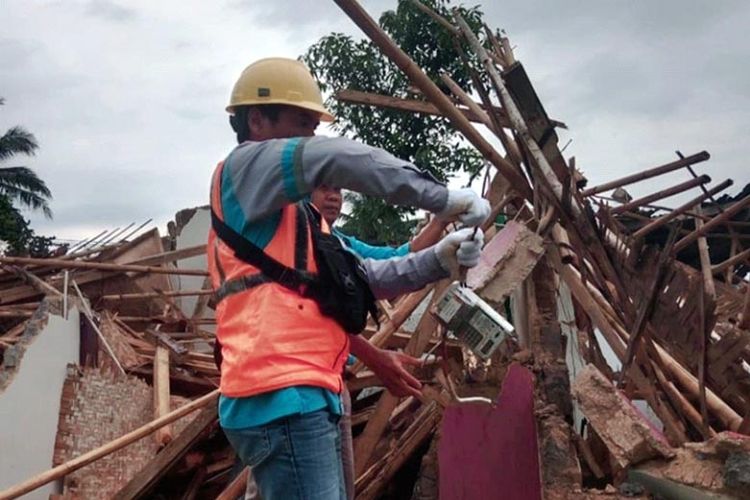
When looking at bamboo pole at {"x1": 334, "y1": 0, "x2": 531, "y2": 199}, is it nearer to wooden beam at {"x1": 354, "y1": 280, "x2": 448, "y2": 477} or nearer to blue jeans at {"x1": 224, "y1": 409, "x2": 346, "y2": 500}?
wooden beam at {"x1": 354, "y1": 280, "x2": 448, "y2": 477}

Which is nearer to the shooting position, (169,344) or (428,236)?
(428,236)

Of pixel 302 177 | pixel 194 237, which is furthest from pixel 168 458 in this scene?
pixel 194 237

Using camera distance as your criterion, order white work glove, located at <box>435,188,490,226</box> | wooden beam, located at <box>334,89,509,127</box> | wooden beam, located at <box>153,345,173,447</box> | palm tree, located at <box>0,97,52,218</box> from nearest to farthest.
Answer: white work glove, located at <box>435,188,490,226</box> < wooden beam, located at <box>334,89,509,127</box> < wooden beam, located at <box>153,345,173,447</box> < palm tree, located at <box>0,97,52,218</box>

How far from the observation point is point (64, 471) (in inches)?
118

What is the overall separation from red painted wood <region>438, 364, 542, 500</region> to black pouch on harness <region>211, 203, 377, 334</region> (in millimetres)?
1549

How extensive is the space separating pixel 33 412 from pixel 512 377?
2.69 metres

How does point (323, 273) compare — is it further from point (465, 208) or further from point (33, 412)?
point (33, 412)

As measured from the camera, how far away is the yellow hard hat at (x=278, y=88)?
7.33 feet

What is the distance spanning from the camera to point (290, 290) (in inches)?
78.5

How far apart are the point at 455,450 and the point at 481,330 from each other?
5.21 ft

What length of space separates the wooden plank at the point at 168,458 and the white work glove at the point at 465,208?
235 centimetres

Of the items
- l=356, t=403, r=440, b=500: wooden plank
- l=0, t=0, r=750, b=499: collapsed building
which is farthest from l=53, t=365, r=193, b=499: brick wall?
l=356, t=403, r=440, b=500: wooden plank

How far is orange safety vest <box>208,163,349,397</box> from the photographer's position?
1.94m

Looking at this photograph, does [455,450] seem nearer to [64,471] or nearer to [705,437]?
[705,437]
